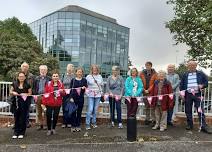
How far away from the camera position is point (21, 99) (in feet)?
34.6

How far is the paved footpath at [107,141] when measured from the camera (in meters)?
9.56

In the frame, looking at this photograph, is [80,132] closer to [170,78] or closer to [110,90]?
[110,90]

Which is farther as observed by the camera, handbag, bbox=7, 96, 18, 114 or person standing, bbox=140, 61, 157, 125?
person standing, bbox=140, 61, 157, 125

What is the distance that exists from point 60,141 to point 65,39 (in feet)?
212

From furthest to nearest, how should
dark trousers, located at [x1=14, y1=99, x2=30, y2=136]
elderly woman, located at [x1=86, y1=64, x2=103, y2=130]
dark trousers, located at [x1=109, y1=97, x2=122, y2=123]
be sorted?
dark trousers, located at [x1=109, y1=97, x2=122, y2=123] → elderly woman, located at [x1=86, y1=64, x2=103, y2=130] → dark trousers, located at [x1=14, y1=99, x2=30, y2=136]

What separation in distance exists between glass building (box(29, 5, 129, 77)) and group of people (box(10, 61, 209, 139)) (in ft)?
188

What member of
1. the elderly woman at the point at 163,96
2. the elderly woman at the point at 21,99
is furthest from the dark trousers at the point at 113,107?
the elderly woman at the point at 21,99

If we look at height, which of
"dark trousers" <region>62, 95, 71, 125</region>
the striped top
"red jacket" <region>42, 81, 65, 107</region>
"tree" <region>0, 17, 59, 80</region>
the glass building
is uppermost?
the glass building

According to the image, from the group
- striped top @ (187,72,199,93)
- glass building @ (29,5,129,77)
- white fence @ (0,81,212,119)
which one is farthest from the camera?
glass building @ (29,5,129,77)

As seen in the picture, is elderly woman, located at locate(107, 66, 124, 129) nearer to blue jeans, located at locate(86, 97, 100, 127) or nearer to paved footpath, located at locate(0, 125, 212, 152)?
blue jeans, located at locate(86, 97, 100, 127)

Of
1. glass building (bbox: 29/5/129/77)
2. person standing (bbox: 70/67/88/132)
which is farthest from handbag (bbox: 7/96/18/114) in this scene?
glass building (bbox: 29/5/129/77)

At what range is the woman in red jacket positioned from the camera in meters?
10.8

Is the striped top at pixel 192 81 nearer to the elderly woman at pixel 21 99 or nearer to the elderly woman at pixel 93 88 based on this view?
the elderly woman at pixel 93 88

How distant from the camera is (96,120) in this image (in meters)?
12.9
